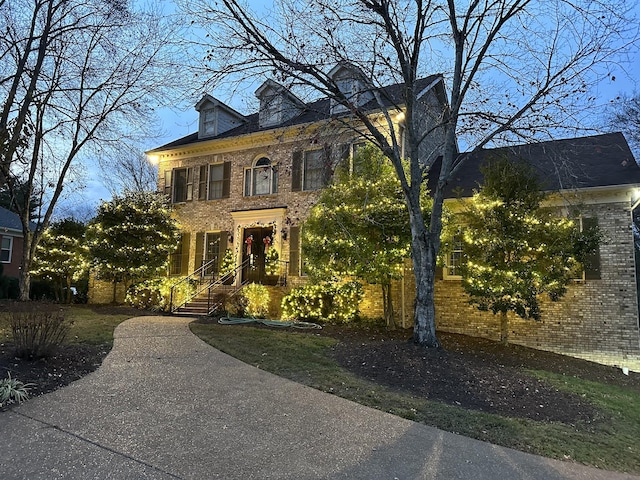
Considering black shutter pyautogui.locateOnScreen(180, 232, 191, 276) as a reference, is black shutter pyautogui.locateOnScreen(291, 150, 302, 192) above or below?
above

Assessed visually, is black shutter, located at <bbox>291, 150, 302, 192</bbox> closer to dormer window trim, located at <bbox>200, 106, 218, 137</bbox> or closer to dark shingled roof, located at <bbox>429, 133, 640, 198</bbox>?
dark shingled roof, located at <bbox>429, 133, 640, 198</bbox>

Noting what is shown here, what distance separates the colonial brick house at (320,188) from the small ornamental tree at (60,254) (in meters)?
3.70

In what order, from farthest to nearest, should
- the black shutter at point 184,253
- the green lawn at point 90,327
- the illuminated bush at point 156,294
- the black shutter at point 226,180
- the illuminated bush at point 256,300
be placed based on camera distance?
the black shutter at point 184,253 < the black shutter at point 226,180 < the illuminated bush at point 156,294 < the illuminated bush at point 256,300 < the green lawn at point 90,327

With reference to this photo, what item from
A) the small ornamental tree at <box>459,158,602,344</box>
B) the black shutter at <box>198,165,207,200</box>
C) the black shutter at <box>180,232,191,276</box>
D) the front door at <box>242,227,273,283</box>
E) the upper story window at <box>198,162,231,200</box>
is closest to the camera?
the small ornamental tree at <box>459,158,602,344</box>

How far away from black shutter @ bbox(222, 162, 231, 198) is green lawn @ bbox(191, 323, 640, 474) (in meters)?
7.72

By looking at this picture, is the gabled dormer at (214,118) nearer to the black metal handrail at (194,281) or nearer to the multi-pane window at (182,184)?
the multi-pane window at (182,184)

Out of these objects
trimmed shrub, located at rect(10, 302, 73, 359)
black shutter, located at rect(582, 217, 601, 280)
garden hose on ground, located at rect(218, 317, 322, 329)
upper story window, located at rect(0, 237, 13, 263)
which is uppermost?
upper story window, located at rect(0, 237, 13, 263)

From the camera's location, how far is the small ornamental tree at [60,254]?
1580cm

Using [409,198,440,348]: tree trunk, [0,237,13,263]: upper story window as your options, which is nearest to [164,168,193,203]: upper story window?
[409,198,440,348]: tree trunk

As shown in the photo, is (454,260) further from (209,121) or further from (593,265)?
(209,121)

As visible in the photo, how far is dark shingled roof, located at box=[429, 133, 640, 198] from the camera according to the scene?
9.92 m

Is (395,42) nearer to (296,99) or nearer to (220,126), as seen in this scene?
(296,99)

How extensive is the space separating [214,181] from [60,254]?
21.3ft

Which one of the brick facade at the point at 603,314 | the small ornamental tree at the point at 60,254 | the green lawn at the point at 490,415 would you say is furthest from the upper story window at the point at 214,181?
the brick facade at the point at 603,314
